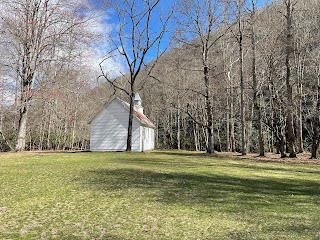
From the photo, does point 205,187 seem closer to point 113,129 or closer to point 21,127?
point 21,127

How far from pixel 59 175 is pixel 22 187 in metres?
2.29

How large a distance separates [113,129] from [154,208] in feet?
74.4

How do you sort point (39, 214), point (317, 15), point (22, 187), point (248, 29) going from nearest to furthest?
point (39, 214)
point (22, 187)
point (248, 29)
point (317, 15)

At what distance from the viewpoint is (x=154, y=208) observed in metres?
6.47

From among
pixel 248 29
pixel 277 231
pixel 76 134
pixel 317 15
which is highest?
pixel 317 15

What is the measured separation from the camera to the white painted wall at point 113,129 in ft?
94.0

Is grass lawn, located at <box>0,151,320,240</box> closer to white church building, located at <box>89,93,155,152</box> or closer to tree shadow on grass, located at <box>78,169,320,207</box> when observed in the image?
tree shadow on grass, located at <box>78,169,320,207</box>

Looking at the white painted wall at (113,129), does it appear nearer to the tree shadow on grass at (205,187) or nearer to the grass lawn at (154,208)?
the tree shadow on grass at (205,187)

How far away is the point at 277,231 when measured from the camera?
5145 mm

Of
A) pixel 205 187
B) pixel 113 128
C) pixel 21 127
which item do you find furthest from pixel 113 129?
pixel 205 187

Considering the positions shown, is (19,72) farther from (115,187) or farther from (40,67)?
(115,187)

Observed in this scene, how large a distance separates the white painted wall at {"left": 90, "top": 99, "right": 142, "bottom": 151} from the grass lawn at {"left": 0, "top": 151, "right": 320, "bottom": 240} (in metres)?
18.1

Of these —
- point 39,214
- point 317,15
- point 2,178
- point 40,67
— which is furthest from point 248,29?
point 39,214

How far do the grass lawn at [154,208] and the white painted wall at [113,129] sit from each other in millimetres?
18091
